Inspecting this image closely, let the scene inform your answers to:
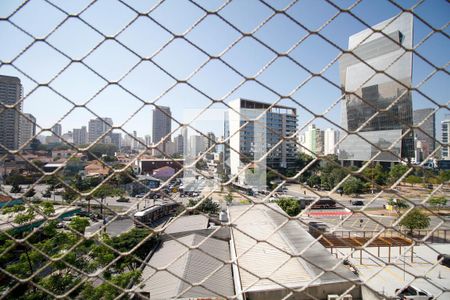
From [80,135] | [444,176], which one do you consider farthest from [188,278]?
[80,135]

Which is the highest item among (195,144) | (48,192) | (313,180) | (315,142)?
(315,142)

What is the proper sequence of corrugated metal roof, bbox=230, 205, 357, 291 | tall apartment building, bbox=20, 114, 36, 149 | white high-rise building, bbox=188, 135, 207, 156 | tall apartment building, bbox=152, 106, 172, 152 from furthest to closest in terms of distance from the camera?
1. white high-rise building, bbox=188, 135, 207, 156
2. corrugated metal roof, bbox=230, 205, 357, 291
3. tall apartment building, bbox=152, 106, 172, 152
4. tall apartment building, bbox=20, 114, 36, 149

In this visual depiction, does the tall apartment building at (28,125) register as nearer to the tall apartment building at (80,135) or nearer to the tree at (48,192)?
the tree at (48,192)

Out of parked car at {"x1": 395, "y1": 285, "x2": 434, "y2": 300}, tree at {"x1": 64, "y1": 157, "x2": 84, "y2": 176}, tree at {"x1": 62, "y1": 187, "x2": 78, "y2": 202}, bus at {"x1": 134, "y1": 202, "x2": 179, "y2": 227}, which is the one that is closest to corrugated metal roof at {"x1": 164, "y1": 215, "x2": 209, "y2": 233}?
bus at {"x1": 134, "y1": 202, "x2": 179, "y2": 227}

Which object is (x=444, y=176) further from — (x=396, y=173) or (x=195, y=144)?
(x=195, y=144)

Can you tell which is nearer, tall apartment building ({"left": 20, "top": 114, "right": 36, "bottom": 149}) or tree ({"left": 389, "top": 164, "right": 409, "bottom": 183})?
tall apartment building ({"left": 20, "top": 114, "right": 36, "bottom": 149})

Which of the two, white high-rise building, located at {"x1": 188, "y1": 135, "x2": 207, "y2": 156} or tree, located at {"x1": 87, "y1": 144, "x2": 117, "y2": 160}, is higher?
white high-rise building, located at {"x1": 188, "y1": 135, "x2": 207, "y2": 156}

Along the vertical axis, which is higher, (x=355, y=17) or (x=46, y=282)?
(x=355, y=17)

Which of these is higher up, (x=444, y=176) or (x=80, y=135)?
(x=80, y=135)

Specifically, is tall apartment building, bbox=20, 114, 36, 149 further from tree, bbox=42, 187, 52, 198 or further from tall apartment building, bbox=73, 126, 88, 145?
tall apartment building, bbox=73, 126, 88, 145

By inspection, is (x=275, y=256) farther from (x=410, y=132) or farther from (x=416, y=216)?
(x=416, y=216)

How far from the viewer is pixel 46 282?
6.25 ft

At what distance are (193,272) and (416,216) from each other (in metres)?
4.55

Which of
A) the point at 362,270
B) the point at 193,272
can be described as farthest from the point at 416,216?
the point at 193,272
